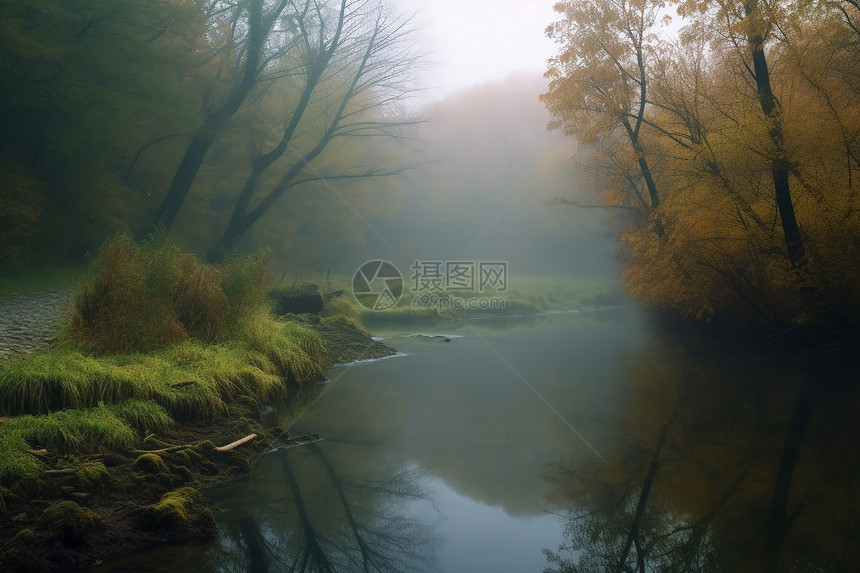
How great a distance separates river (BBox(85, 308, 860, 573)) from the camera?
3791 millimetres

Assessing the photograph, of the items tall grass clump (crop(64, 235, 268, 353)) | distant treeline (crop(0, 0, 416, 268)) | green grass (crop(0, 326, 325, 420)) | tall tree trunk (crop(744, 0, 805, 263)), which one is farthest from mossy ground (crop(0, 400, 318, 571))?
distant treeline (crop(0, 0, 416, 268))

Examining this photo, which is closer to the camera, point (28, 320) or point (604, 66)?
point (28, 320)

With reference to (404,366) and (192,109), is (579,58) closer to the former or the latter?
(404,366)

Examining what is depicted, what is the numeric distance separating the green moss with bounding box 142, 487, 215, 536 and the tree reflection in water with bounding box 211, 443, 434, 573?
0.15 m

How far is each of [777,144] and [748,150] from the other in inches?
16.6

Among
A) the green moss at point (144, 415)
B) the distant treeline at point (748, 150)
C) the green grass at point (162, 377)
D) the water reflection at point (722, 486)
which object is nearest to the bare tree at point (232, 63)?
the distant treeline at point (748, 150)

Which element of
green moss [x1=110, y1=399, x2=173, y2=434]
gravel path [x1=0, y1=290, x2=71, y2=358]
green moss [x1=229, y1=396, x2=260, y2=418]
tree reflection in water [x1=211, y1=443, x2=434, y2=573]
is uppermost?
gravel path [x1=0, y1=290, x2=71, y2=358]

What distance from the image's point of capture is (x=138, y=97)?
16359 millimetres

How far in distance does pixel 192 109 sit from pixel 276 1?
12.2ft

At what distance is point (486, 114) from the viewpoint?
44.2 m

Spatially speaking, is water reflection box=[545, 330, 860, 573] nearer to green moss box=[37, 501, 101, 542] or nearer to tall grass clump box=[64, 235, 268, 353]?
green moss box=[37, 501, 101, 542]

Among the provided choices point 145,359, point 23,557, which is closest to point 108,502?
point 23,557

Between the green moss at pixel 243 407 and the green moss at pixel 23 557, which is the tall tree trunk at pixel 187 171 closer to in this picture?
the green moss at pixel 243 407

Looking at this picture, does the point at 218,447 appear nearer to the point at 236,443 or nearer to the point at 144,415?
the point at 236,443
